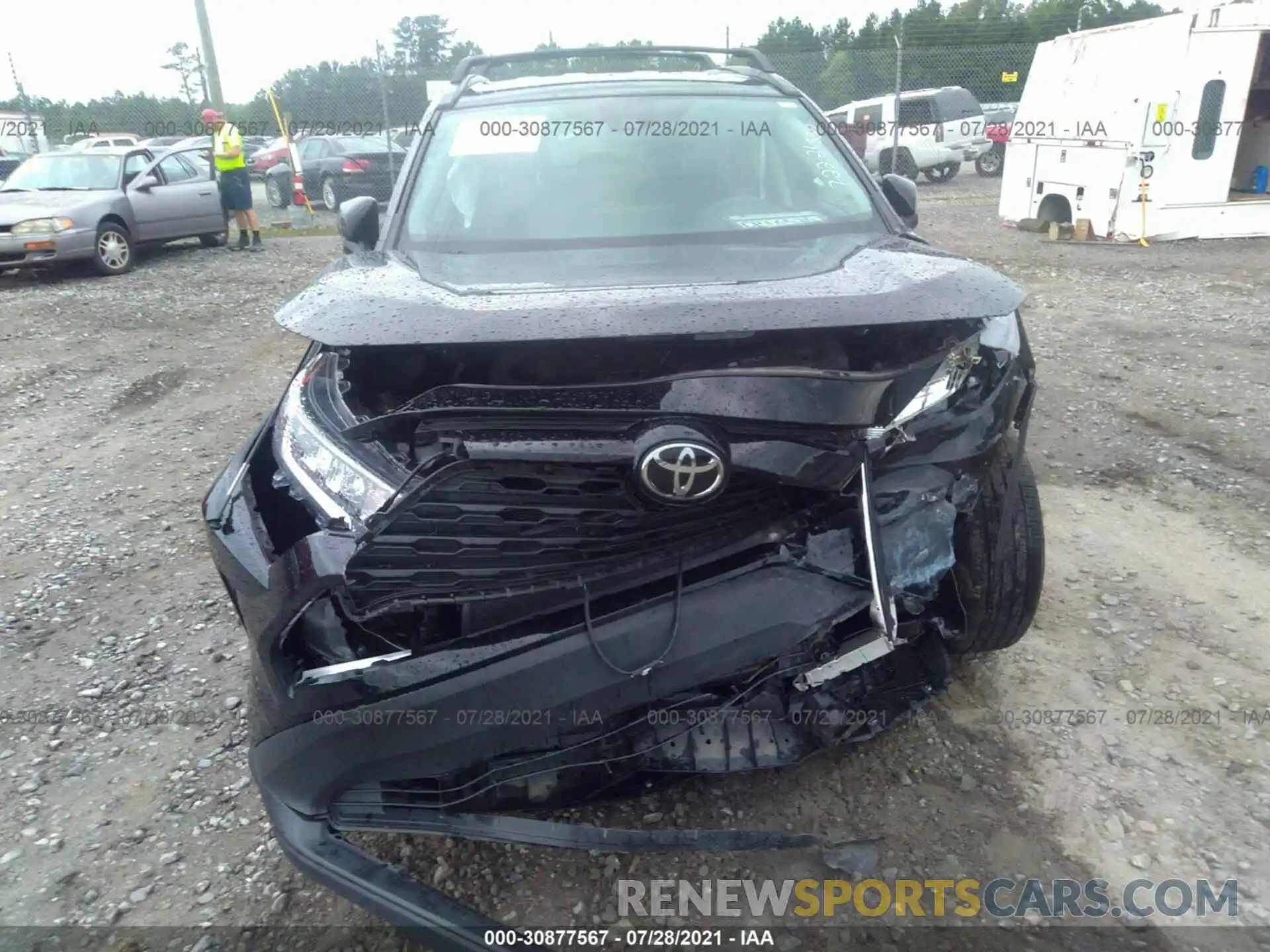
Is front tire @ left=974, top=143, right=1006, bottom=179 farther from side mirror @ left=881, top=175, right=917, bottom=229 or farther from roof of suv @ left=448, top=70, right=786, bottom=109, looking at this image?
side mirror @ left=881, top=175, right=917, bottom=229

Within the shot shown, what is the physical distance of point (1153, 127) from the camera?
9.70 m

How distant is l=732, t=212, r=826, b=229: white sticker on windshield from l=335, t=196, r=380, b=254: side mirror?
1250mm

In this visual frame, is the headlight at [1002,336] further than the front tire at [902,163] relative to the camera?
No

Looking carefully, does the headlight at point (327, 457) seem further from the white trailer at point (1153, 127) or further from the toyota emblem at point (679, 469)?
the white trailer at point (1153, 127)

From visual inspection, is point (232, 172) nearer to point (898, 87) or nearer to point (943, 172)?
point (898, 87)

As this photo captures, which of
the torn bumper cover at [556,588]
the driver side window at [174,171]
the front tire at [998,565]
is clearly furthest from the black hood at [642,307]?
the driver side window at [174,171]

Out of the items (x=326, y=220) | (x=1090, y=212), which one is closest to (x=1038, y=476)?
(x=1090, y=212)

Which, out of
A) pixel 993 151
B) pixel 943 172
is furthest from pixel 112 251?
pixel 993 151

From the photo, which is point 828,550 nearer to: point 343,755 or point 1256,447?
point 343,755

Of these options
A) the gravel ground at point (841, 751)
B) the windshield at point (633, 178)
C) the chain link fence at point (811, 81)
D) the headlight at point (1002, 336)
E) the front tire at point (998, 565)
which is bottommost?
the gravel ground at point (841, 751)

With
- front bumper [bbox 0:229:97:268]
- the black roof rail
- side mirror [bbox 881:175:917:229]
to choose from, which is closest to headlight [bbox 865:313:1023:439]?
side mirror [bbox 881:175:917:229]

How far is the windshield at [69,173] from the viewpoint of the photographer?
10.1 m

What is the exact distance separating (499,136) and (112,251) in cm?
852

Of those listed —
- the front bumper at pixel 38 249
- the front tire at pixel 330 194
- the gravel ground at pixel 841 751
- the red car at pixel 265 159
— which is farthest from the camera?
the red car at pixel 265 159
